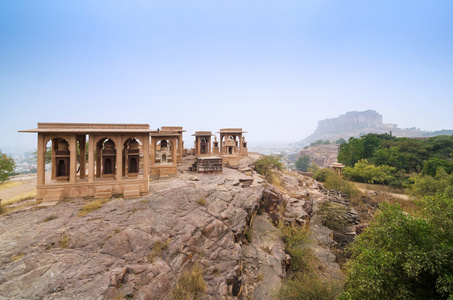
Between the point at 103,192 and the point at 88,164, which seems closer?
the point at 88,164

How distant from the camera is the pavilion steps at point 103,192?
9637 millimetres

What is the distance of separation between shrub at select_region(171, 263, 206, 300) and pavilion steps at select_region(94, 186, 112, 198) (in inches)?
221

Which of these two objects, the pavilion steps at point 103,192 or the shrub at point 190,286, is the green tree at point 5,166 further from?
the shrub at point 190,286

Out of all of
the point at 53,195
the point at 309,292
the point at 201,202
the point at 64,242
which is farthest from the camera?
the point at 201,202

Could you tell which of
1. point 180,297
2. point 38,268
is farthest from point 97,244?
point 180,297

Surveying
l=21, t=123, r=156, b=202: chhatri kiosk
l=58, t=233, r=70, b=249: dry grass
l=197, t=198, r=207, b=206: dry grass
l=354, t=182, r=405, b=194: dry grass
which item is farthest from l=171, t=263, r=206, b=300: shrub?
l=354, t=182, r=405, b=194: dry grass

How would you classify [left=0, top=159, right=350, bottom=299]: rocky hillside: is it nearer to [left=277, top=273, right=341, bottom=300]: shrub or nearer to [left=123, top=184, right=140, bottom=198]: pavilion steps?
[left=123, top=184, right=140, bottom=198]: pavilion steps

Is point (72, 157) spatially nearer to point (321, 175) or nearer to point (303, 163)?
point (321, 175)

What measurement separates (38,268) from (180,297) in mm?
4126

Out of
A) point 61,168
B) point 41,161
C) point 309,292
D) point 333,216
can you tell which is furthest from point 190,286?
point 333,216

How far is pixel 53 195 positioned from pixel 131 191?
11.3 ft

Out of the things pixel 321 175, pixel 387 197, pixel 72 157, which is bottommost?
pixel 387 197

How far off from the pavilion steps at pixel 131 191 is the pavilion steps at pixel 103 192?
0.77 meters

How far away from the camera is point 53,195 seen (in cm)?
928
